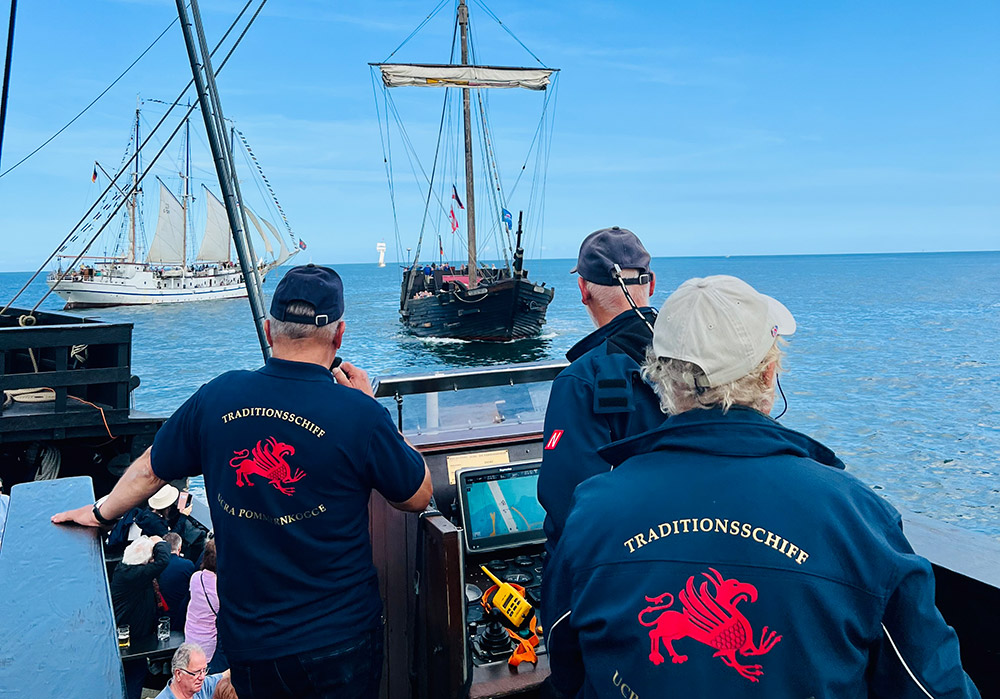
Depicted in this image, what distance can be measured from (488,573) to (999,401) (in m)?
28.2

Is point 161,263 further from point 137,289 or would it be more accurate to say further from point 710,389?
point 710,389

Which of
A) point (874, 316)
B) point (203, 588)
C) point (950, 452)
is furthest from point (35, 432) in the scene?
point (874, 316)

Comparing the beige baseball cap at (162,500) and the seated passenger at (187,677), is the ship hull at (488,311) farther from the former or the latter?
the seated passenger at (187,677)

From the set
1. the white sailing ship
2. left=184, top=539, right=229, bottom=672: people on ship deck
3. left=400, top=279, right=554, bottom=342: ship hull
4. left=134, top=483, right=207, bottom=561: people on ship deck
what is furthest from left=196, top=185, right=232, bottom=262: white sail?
left=184, top=539, right=229, bottom=672: people on ship deck

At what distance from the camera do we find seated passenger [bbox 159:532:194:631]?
17.5 ft

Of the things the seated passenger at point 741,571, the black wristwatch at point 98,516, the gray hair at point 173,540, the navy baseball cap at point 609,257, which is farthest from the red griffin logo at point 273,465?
the gray hair at point 173,540

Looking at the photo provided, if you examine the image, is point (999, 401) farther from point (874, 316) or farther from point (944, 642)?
point (874, 316)

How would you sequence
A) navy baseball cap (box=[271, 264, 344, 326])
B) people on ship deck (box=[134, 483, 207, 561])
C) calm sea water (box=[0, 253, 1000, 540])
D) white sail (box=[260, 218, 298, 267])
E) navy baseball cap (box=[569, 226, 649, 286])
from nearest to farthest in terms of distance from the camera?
1. navy baseball cap (box=[271, 264, 344, 326])
2. navy baseball cap (box=[569, 226, 649, 286])
3. people on ship deck (box=[134, 483, 207, 561])
4. calm sea water (box=[0, 253, 1000, 540])
5. white sail (box=[260, 218, 298, 267])

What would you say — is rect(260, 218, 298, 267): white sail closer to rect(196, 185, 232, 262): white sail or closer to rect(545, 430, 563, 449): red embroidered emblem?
rect(196, 185, 232, 262): white sail

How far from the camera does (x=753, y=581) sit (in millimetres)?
1312

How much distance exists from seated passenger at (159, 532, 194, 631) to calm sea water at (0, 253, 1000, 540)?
11.5 meters

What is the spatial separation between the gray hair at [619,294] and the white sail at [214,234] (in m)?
83.4

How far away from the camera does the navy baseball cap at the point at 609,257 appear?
103 inches

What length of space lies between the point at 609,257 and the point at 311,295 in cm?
102
